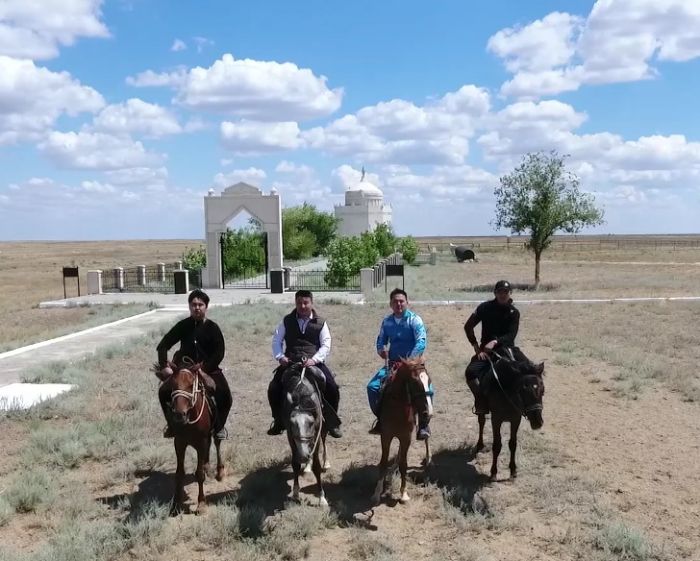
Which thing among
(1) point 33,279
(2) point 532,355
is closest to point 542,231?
(2) point 532,355

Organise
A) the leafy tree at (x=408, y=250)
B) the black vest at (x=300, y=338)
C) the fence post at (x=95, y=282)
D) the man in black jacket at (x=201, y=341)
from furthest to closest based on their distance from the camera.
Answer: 1. the leafy tree at (x=408, y=250)
2. the fence post at (x=95, y=282)
3. the black vest at (x=300, y=338)
4. the man in black jacket at (x=201, y=341)

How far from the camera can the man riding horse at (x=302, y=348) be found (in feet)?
21.9

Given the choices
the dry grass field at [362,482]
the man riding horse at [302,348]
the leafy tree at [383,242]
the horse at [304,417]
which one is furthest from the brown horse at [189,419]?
the leafy tree at [383,242]

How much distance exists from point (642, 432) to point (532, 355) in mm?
5726

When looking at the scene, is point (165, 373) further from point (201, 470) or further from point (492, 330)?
point (492, 330)

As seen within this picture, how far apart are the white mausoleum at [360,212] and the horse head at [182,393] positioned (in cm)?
5119

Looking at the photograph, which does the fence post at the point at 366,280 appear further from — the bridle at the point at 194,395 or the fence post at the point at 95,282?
the bridle at the point at 194,395

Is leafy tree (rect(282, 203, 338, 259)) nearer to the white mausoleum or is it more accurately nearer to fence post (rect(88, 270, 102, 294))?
the white mausoleum

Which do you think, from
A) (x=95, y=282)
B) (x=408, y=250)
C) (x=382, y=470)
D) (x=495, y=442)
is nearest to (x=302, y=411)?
(x=382, y=470)

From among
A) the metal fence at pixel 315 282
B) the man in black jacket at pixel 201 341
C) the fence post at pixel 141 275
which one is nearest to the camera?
the man in black jacket at pixel 201 341

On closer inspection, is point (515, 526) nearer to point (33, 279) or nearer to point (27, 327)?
point (27, 327)

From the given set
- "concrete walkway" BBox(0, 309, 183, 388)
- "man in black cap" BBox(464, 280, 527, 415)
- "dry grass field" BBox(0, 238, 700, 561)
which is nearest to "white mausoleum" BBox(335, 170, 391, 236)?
"concrete walkway" BBox(0, 309, 183, 388)

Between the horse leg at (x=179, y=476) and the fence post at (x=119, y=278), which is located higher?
the fence post at (x=119, y=278)

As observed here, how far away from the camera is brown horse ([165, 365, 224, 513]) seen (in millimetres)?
5863
